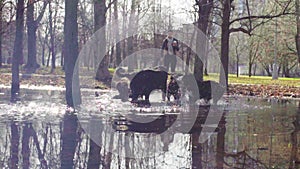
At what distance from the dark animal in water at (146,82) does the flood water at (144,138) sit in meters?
2.11

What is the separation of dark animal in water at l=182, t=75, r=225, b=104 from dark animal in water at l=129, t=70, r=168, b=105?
743mm

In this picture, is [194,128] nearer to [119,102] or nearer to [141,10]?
[119,102]

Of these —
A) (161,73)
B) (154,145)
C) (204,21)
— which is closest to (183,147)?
(154,145)

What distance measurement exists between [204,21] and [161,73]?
28.8 ft

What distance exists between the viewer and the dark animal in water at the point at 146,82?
14.9m

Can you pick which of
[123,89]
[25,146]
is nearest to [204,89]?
[123,89]

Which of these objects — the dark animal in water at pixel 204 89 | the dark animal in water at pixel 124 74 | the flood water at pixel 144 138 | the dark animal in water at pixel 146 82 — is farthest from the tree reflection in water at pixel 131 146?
the dark animal in water at pixel 124 74

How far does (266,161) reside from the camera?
6.59 meters

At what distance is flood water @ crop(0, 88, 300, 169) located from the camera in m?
6.42

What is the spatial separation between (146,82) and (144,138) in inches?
264

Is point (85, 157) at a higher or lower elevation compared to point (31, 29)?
lower

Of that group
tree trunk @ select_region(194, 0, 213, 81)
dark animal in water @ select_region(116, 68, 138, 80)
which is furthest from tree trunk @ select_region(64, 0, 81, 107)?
tree trunk @ select_region(194, 0, 213, 81)

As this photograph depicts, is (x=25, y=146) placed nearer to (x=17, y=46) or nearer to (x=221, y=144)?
(x=221, y=144)

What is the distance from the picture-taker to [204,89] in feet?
50.5
